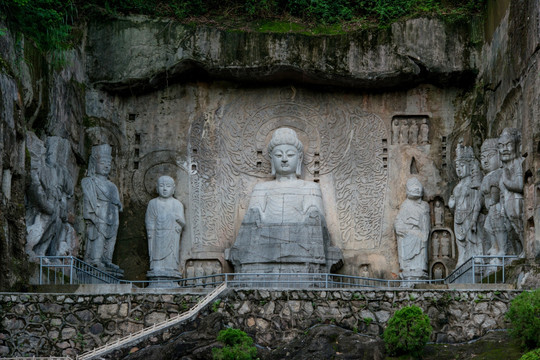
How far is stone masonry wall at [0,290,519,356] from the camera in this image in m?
18.8

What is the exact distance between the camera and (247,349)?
1759 cm

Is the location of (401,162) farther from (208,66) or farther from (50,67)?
(50,67)

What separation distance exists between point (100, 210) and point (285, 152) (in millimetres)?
4090

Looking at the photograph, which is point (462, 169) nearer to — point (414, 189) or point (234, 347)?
point (414, 189)

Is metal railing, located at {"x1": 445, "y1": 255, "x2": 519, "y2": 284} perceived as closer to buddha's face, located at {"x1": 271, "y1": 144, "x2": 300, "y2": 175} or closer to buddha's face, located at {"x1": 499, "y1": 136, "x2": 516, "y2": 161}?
buddha's face, located at {"x1": 499, "y1": 136, "x2": 516, "y2": 161}

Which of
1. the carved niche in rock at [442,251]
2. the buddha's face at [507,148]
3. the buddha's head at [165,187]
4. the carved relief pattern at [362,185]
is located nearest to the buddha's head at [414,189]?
the carved relief pattern at [362,185]

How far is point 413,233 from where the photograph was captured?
79.4 feet

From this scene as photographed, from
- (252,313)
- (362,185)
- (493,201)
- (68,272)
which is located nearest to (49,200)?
(68,272)

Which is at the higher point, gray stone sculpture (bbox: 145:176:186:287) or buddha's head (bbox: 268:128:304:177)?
buddha's head (bbox: 268:128:304:177)

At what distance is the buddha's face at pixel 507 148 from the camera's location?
21.7 m

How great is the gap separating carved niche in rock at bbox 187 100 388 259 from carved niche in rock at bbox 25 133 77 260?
9.68 feet

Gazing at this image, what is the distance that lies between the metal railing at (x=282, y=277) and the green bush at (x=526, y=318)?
2729mm

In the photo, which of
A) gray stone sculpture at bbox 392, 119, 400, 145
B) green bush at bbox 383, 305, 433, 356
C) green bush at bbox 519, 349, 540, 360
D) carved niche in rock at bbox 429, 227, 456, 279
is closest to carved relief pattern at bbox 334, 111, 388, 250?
gray stone sculpture at bbox 392, 119, 400, 145

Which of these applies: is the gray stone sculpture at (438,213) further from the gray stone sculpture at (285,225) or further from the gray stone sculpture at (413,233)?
the gray stone sculpture at (285,225)
